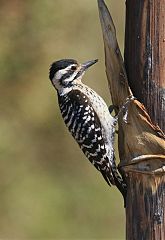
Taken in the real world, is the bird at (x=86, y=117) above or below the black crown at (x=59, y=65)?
below

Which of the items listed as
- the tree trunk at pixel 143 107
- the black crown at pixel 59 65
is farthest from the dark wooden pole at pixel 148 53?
the black crown at pixel 59 65

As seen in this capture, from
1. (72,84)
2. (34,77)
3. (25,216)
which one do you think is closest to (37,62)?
(34,77)

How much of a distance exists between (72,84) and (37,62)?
12.7ft

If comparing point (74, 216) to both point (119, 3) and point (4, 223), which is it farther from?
point (119, 3)

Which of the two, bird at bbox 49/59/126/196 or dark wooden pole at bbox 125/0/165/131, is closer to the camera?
dark wooden pole at bbox 125/0/165/131

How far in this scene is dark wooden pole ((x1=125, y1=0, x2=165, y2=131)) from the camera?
3.80 metres

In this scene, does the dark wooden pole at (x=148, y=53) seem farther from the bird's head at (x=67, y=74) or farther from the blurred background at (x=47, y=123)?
the blurred background at (x=47, y=123)

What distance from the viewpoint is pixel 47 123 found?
362 inches

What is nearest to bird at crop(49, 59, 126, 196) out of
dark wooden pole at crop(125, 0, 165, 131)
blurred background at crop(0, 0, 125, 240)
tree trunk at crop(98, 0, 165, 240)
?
tree trunk at crop(98, 0, 165, 240)

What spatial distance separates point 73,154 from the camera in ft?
30.0

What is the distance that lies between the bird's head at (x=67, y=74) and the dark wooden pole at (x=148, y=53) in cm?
137

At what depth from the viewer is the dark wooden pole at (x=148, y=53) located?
380 cm

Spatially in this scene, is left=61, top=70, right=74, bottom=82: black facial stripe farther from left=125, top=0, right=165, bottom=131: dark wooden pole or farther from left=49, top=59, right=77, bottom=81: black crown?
left=125, top=0, right=165, bottom=131: dark wooden pole

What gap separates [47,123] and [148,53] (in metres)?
5.43
